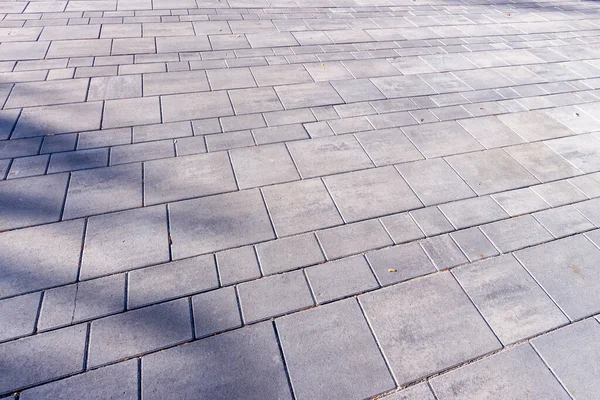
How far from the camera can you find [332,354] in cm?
236

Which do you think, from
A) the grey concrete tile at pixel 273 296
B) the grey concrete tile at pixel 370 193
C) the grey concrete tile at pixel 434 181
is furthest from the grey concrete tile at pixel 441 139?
the grey concrete tile at pixel 273 296

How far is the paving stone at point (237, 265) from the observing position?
8.98 ft

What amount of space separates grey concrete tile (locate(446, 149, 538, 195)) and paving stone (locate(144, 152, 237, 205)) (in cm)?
218

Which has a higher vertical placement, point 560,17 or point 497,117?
point 560,17

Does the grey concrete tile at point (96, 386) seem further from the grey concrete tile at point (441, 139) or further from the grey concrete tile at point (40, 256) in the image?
the grey concrete tile at point (441, 139)

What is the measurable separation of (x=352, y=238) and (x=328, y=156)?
1090mm

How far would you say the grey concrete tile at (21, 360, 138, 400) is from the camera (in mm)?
2088

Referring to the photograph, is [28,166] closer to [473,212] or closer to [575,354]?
[473,212]

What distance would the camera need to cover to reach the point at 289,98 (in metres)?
4.75

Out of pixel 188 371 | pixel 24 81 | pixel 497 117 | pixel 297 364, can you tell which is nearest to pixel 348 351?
pixel 297 364

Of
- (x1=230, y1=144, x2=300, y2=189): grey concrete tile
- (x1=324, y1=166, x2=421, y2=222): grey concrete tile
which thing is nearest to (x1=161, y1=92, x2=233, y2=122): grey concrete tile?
(x1=230, y1=144, x2=300, y2=189): grey concrete tile

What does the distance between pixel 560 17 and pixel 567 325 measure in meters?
7.83

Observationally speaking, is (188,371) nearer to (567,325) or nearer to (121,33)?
(567,325)

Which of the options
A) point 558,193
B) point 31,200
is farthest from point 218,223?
point 558,193
